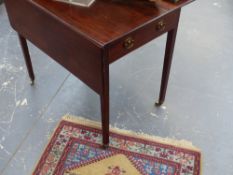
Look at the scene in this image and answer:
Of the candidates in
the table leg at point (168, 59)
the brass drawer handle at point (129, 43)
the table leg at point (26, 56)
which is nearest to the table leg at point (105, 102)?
the brass drawer handle at point (129, 43)

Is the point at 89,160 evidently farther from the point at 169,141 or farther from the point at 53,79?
the point at 53,79

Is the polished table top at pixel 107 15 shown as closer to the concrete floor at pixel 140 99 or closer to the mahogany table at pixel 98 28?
the mahogany table at pixel 98 28

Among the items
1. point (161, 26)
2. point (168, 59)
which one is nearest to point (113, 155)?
point (168, 59)

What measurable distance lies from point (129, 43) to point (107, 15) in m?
0.14

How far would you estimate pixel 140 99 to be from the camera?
184 cm

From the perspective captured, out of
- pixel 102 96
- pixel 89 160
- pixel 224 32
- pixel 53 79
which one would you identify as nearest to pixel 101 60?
pixel 102 96

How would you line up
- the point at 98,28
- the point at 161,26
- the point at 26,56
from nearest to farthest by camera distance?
Answer: the point at 98,28 → the point at 161,26 → the point at 26,56

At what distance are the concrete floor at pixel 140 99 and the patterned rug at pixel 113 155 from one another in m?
0.05

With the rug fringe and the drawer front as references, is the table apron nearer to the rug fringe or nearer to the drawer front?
Answer: the drawer front

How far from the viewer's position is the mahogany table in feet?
3.80

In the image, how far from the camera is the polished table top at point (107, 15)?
1.15 m

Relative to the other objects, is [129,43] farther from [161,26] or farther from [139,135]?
[139,135]

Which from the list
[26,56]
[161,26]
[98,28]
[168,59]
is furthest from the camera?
[26,56]

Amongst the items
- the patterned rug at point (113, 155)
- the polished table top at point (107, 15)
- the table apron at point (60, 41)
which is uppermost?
the polished table top at point (107, 15)
